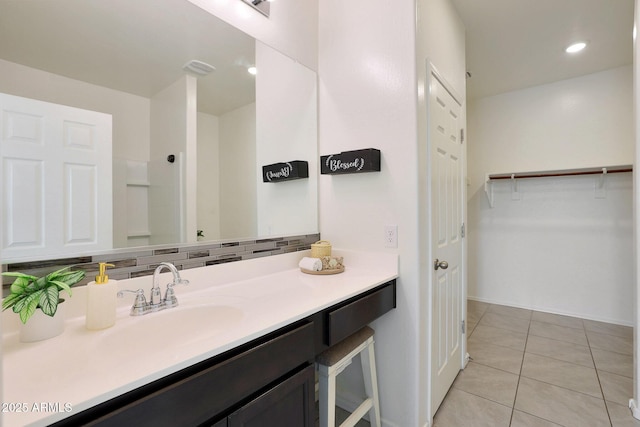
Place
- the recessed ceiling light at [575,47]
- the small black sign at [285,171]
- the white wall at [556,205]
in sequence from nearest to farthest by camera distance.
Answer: the small black sign at [285,171] < the recessed ceiling light at [575,47] < the white wall at [556,205]

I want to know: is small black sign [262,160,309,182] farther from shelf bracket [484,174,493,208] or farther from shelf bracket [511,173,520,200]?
shelf bracket [511,173,520,200]

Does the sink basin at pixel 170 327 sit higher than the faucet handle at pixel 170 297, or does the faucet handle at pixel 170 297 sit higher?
the faucet handle at pixel 170 297

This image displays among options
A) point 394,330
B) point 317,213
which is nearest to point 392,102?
point 317,213

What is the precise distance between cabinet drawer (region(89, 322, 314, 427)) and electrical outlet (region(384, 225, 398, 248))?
0.75m

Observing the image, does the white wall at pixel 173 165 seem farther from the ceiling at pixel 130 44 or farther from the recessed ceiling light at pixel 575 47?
the recessed ceiling light at pixel 575 47

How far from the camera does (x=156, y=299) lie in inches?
42.1

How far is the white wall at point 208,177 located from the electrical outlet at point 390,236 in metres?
0.87

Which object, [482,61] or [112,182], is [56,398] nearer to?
[112,182]

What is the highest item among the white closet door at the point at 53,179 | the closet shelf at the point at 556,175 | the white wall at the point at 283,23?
the white wall at the point at 283,23

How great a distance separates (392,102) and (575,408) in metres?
2.13

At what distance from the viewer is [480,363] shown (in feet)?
7.52

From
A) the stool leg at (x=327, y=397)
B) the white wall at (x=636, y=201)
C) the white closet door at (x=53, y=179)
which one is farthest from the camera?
the white wall at (x=636, y=201)

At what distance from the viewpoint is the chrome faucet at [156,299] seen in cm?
102

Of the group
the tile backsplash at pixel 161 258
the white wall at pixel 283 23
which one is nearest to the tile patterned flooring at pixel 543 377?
the tile backsplash at pixel 161 258
